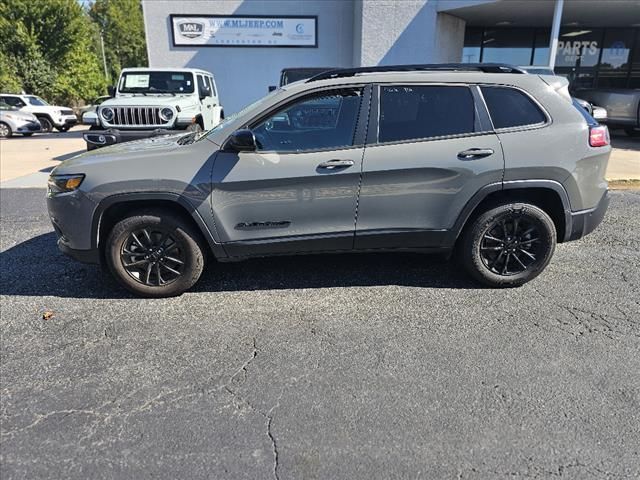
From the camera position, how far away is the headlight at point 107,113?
29.1ft

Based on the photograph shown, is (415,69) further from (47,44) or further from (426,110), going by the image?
(47,44)

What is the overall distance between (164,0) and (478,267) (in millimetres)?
17084

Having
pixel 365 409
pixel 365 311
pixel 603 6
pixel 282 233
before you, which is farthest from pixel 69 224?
pixel 603 6

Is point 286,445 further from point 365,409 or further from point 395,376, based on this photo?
point 395,376

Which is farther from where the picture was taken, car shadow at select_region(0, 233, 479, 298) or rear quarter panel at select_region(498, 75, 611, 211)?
car shadow at select_region(0, 233, 479, 298)

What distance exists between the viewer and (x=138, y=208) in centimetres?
362

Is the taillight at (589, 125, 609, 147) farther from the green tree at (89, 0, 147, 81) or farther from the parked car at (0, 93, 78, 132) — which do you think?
the green tree at (89, 0, 147, 81)

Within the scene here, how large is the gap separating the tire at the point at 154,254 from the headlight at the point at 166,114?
5891 millimetres

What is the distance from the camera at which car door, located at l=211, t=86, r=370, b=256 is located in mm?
3443

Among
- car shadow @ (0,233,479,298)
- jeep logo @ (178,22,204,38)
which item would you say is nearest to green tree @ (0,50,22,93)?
jeep logo @ (178,22,204,38)

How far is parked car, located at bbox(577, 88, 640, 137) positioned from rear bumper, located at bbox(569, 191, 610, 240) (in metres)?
11.0

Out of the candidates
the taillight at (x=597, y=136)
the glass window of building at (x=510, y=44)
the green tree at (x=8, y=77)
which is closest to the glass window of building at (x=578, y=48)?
the glass window of building at (x=510, y=44)

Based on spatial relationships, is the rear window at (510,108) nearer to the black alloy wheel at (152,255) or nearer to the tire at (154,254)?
the tire at (154,254)

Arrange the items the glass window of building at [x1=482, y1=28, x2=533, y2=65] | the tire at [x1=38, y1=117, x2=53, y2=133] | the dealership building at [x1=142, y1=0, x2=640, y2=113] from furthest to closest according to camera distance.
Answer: the tire at [x1=38, y1=117, x2=53, y2=133] → the glass window of building at [x1=482, y1=28, x2=533, y2=65] → the dealership building at [x1=142, y1=0, x2=640, y2=113]
